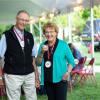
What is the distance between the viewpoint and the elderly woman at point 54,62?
4.86 metres

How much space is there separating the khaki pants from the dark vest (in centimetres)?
7

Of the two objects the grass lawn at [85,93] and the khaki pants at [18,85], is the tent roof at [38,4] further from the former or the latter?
the khaki pants at [18,85]

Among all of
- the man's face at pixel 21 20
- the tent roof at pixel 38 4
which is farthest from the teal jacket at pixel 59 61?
the tent roof at pixel 38 4

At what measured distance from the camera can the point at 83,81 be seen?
11.3 m

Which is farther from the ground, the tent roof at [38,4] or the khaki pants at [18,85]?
the tent roof at [38,4]

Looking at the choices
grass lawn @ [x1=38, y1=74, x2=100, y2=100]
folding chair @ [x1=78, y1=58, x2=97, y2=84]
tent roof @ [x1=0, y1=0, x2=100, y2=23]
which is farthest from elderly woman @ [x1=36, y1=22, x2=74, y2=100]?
folding chair @ [x1=78, y1=58, x2=97, y2=84]

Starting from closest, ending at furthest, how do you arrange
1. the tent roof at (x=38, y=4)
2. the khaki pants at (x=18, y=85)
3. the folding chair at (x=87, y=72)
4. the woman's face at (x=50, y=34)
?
the woman's face at (x=50, y=34)
the khaki pants at (x=18, y=85)
the tent roof at (x=38, y=4)
the folding chair at (x=87, y=72)

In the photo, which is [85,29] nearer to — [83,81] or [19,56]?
[83,81]

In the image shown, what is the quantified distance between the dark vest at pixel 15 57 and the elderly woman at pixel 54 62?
7.2 inches

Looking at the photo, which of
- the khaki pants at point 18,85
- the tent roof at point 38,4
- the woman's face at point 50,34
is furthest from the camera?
the tent roof at point 38,4

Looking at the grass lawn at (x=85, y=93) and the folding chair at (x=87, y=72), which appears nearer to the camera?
the grass lawn at (x=85, y=93)

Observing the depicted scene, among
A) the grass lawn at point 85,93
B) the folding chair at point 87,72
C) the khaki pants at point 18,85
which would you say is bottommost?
the grass lawn at point 85,93

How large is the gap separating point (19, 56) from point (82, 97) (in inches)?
166

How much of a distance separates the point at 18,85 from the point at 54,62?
0.54m
